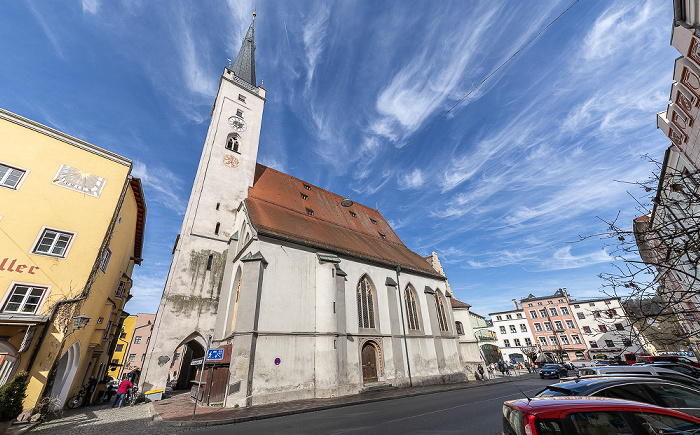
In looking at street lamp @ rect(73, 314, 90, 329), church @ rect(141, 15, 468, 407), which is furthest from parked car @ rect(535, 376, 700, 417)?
street lamp @ rect(73, 314, 90, 329)

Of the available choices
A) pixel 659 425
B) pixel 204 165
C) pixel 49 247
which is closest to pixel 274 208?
pixel 204 165

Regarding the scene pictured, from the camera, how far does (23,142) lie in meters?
11.5

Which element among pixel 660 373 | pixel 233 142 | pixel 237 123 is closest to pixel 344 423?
pixel 660 373

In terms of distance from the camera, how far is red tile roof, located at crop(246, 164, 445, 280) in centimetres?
1708

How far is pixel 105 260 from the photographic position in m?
13.6

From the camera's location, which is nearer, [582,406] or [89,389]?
[582,406]

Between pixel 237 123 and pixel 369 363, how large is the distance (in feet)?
69.3

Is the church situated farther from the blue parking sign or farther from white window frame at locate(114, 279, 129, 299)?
white window frame at locate(114, 279, 129, 299)

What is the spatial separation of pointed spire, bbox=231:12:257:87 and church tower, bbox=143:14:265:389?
103cm

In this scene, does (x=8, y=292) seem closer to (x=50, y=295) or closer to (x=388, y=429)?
(x=50, y=295)

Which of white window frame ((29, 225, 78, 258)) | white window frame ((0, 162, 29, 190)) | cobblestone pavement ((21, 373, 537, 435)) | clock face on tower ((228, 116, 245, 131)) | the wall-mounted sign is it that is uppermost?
clock face on tower ((228, 116, 245, 131))

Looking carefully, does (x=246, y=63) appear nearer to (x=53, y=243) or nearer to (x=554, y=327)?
(x=53, y=243)

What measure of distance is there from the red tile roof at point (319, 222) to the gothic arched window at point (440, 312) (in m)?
1.88

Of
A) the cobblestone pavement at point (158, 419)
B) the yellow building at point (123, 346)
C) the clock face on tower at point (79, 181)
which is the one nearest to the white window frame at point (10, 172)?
the clock face on tower at point (79, 181)
